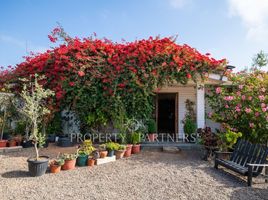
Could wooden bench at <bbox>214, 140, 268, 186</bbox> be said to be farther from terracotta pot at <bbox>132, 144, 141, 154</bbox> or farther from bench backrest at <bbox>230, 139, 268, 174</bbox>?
terracotta pot at <bbox>132, 144, 141, 154</bbox>

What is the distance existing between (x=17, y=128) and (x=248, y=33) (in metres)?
10.5

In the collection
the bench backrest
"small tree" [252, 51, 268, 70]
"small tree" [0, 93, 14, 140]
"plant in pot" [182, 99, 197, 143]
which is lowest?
the bench backrest

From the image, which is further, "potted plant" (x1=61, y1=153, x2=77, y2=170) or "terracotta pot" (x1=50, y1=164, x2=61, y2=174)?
"potted plant" (x1=61, y1=153, x2=77, y2=170)

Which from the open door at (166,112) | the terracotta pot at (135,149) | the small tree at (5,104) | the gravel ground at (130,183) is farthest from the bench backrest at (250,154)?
the small tree at (5,104)

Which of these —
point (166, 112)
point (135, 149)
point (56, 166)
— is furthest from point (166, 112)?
point (56, 166)

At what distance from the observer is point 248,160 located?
15.5 ft

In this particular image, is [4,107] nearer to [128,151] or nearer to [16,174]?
[16,174]

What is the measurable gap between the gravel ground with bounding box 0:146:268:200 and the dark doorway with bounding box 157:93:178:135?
14.5 ft

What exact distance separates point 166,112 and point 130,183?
655 centimetres

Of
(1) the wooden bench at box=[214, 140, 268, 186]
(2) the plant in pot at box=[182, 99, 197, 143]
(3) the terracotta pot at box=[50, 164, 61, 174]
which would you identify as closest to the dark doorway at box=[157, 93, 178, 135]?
(2) the plant in pot at box=[182, 99, 197, 143]

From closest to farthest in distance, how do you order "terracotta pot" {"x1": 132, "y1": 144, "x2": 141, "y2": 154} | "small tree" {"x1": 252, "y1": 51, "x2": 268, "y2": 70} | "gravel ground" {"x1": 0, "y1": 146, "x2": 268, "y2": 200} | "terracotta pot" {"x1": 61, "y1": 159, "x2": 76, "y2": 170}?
1. "gravel ground" {"x1": 0, "y1": 146, "x2": 268, "y2": 200}
2. "terracotta pot" {"x1": 61, "y1": 159, "x2": 76, "y2": 170}
3. "terracotta pot" {"x1": 132, "y1": 144, "x2": 141, "y2": 154}
4. "small tree" {"x1": 252, "y1": 51, "x2": 268, "y2": 70}

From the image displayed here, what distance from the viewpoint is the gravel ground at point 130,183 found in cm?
364

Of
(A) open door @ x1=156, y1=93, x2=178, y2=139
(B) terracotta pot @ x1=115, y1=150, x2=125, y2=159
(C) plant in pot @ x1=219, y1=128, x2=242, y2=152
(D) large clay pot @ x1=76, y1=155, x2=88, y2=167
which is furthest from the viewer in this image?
(A) open door @ x1=156, y1=93, x2=178, y2=139

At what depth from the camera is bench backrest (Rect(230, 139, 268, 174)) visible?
441cm
